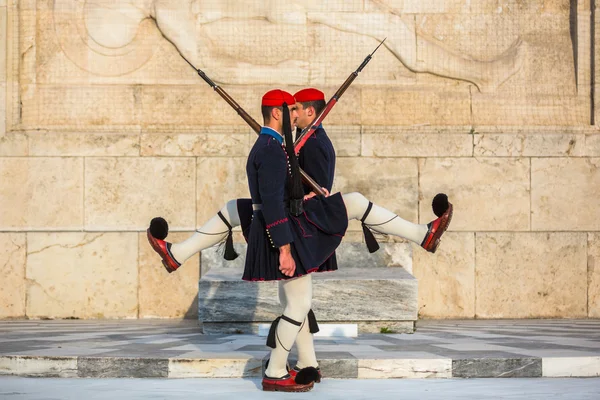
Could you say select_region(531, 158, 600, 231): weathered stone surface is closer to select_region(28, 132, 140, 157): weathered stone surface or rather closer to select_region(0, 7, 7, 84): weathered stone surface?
select_region(28, 132, 140, 157): weathered stone surface

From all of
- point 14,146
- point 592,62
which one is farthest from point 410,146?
point 14,146

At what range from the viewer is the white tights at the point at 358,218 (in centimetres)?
566

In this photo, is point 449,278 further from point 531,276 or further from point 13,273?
point 13,273

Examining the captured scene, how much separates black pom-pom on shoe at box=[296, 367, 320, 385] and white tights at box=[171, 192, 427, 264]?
84 cm

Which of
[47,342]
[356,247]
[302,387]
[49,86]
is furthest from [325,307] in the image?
[49,86]

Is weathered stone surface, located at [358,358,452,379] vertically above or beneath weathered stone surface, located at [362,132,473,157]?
beneath

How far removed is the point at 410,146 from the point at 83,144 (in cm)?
319

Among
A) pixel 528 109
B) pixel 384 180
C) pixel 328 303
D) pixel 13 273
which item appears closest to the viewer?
pixel 328 303

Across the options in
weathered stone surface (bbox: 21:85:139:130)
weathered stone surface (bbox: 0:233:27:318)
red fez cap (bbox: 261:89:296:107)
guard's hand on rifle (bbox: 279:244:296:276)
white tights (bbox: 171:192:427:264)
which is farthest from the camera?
weathered stone surface (bbox: 21:85:139:130)

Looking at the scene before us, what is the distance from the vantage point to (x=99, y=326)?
30.2ft

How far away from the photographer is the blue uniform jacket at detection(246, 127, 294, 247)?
17.3 ft

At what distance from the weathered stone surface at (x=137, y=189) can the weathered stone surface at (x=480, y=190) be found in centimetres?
233

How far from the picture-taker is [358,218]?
5762 millimetres

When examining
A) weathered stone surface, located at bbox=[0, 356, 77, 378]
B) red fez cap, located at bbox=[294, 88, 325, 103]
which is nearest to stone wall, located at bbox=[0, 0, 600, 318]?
red fez cap, located at bbox=[294, 88, 325, 103]
